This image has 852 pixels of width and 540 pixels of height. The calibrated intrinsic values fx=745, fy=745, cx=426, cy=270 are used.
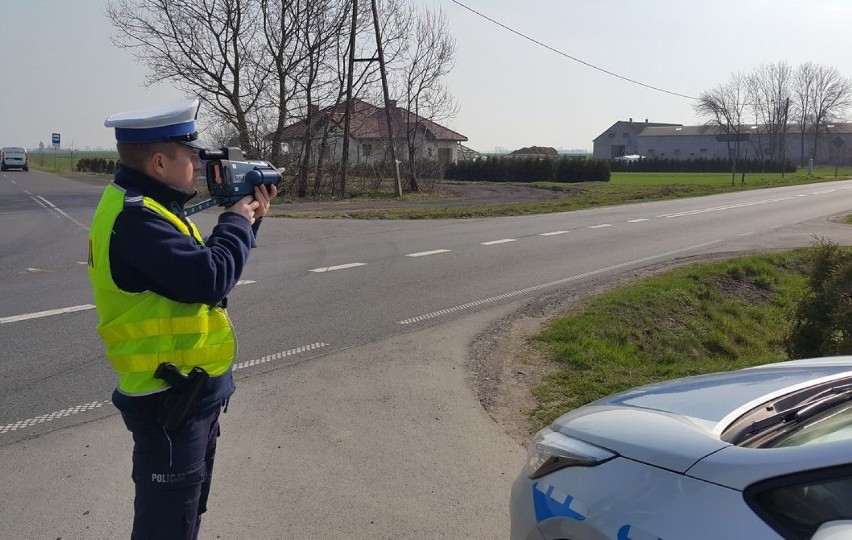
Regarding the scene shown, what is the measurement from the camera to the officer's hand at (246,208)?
2.85 metres

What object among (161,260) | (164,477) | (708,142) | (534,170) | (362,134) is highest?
(708,142)

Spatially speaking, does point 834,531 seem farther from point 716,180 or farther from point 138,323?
point 716,180

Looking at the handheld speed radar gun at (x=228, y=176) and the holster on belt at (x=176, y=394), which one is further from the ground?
the handheld speed radar gun at (x=228, y=176)

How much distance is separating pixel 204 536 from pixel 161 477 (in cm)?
118

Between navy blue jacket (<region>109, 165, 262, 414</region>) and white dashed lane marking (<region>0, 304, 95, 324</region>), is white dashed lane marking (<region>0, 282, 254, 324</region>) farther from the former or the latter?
navy blue jacket (<region>109, 165, 262, 414</region>)

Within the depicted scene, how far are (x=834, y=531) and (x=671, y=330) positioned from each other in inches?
280

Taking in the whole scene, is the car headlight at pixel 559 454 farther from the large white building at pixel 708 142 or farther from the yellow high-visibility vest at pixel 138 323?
the large white building at pixel 708 142

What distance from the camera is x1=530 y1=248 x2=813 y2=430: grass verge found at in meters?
6.07

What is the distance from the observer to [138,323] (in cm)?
253

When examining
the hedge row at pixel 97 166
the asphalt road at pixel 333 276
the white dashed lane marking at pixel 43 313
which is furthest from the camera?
the hedge row at pixel 97 166

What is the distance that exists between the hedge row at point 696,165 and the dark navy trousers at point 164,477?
81.8 meters

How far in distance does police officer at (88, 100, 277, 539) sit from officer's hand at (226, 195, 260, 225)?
0.16 metres

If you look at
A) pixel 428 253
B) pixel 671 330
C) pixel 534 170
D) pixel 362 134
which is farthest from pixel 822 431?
pixel 534 170

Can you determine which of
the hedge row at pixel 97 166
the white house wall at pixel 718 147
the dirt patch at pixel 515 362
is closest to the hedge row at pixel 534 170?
the hedge row at pixel 97 166
